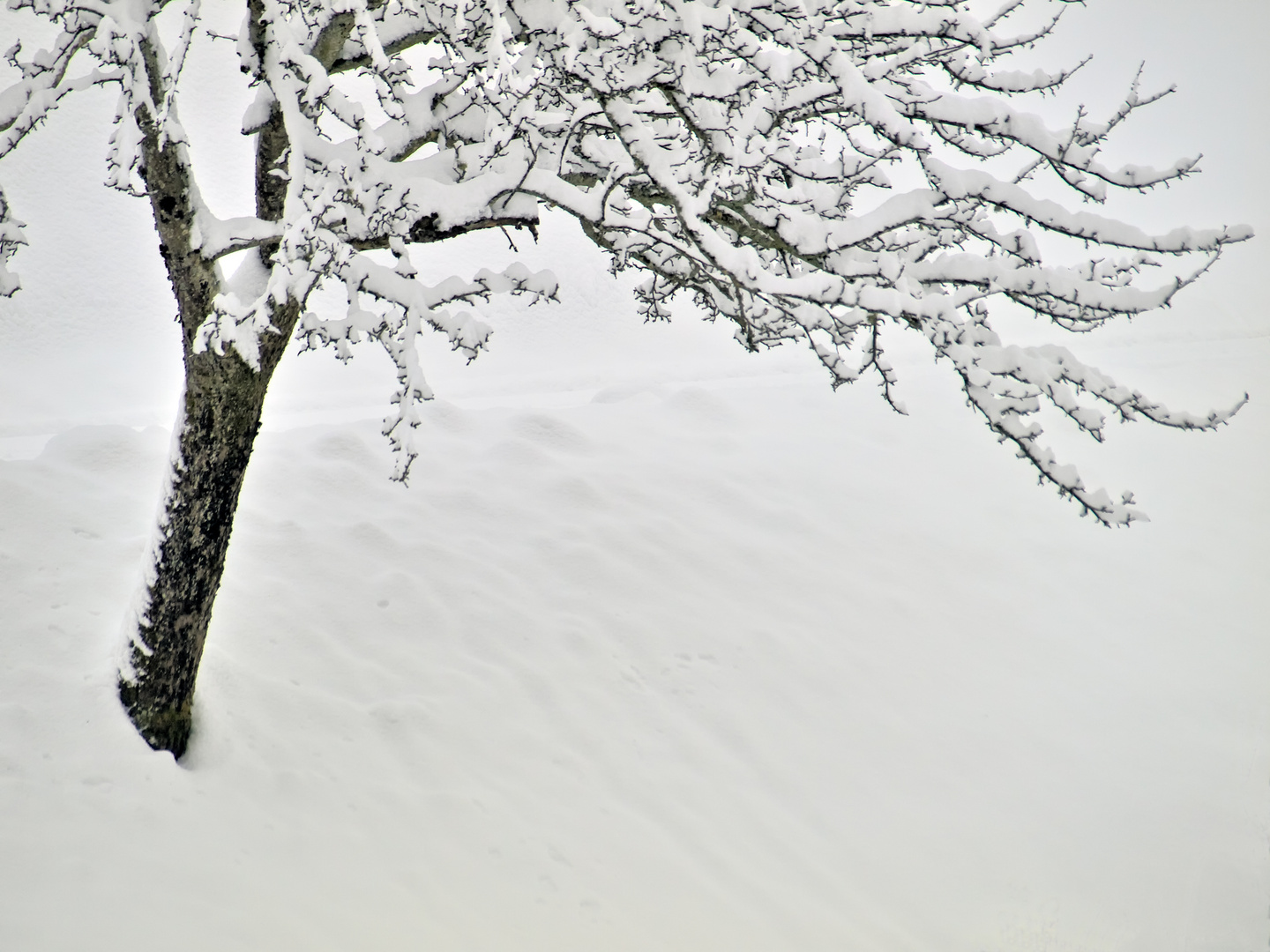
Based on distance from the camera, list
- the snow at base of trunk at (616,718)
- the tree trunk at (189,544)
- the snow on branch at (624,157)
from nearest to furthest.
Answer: the snow on branch at (624,157) < the snow at base of trunk at (616,718) < the tree trunk at (189,544)

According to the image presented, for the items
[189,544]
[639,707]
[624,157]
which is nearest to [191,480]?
[189,544]

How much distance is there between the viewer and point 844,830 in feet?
15.4

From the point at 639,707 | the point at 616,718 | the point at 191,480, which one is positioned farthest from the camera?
the point at 639,707

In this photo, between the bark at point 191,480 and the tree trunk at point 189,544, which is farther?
the tree trunk at point 189,544

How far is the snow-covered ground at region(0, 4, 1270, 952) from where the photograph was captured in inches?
148

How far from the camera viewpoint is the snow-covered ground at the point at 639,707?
3.77 metres

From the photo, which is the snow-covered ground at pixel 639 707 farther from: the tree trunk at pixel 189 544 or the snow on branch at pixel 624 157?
the snow on branch at pixel 624 157

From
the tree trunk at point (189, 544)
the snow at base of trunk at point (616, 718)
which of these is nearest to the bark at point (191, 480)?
the tree trunk at point (189, 544)

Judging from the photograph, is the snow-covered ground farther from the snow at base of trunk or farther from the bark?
the bark

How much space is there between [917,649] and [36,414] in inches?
467

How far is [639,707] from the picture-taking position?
16.9 ft

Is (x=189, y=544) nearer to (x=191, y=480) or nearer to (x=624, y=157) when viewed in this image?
(x=191, y=480)

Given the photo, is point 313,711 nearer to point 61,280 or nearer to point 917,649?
point 917,649

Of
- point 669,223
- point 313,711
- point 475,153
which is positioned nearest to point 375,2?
point 475,153
